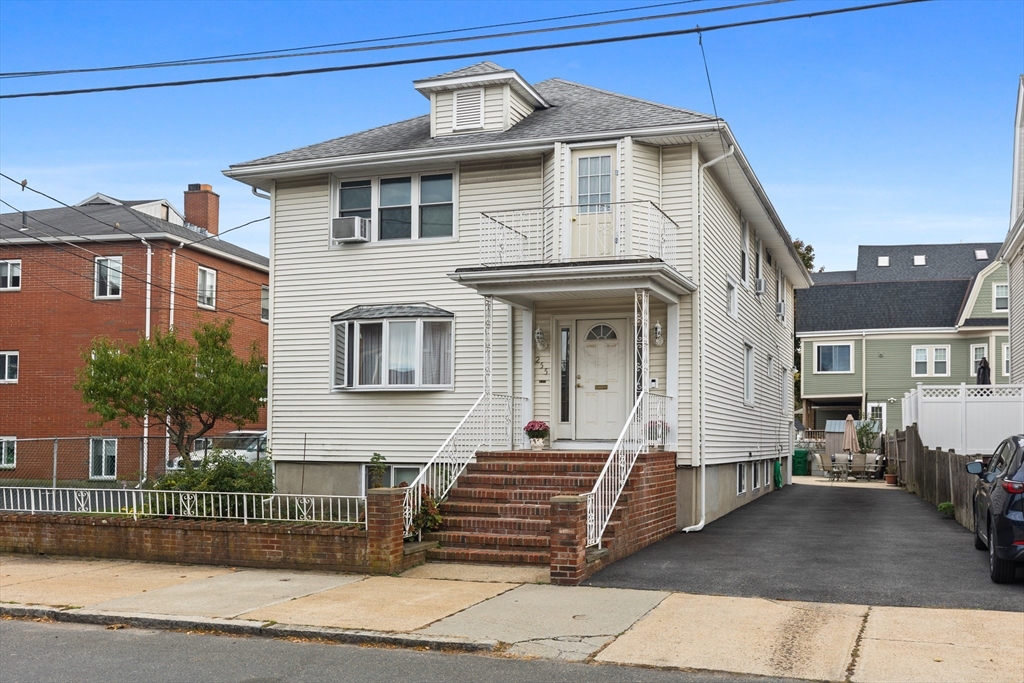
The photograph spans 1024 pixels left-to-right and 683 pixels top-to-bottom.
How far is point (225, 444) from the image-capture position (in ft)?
86.3

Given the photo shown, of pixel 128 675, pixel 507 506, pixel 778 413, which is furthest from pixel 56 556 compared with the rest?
pixel 778 413

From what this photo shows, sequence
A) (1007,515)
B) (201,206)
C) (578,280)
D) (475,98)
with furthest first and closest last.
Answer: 1. (201,206)
2. (475,98)
3. (578,280)
4. (1007,515)

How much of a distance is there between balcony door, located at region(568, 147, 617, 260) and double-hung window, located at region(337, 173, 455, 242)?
8.12ft

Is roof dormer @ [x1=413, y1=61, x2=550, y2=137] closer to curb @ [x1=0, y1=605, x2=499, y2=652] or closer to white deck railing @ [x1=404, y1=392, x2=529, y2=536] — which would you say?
white deck railing @ [x1=404, y1=392, x2=529, y2=536]

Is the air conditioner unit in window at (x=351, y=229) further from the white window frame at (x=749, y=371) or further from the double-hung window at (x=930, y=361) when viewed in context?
the double-hung window at (x=930, y=361)

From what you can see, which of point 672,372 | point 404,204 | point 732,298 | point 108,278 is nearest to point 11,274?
point 108,278

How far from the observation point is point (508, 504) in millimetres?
14289

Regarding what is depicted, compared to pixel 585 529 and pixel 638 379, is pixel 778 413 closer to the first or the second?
pixel 638 379

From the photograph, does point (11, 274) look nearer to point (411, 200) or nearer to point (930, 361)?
point (411, 200)

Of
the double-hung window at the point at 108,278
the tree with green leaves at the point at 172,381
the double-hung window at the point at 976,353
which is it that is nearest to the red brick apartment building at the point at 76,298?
the double-hung window at the point at 108,278

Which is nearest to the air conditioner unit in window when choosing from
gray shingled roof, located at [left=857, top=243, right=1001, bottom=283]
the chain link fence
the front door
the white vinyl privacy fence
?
the front door

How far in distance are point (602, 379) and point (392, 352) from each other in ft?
12.7

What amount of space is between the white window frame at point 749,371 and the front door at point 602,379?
5.46 metres

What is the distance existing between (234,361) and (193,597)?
14.0m
